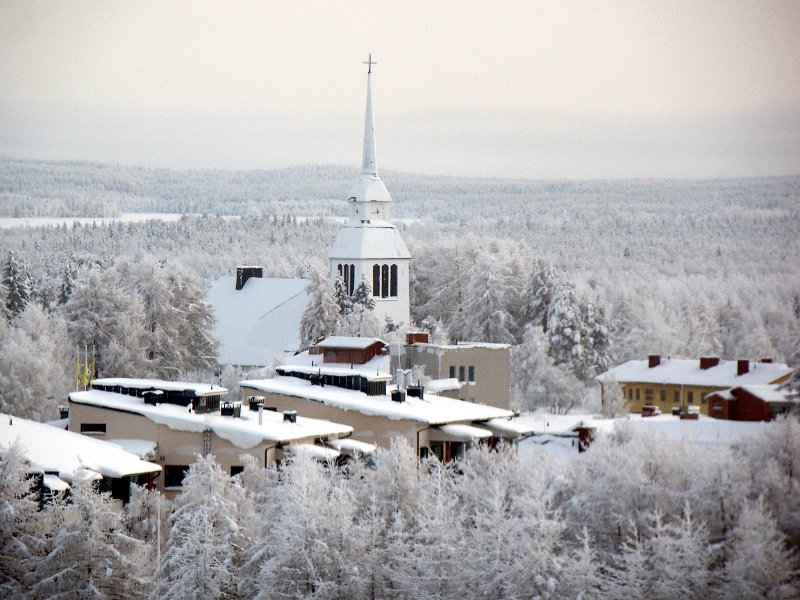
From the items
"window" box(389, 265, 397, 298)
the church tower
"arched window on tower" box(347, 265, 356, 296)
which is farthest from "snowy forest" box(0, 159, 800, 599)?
"arched window on tower" box(347, 265, 356, 296)

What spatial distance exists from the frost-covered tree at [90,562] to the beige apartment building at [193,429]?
7519 mm

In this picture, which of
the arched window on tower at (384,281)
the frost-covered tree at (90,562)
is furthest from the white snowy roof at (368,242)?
the frost-covered tree at (90,562)

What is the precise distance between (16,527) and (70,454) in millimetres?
6113

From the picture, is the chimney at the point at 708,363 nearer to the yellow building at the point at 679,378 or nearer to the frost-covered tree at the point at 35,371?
the yellow building at the point at 679,378

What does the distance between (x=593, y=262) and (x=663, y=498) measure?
4910 inches

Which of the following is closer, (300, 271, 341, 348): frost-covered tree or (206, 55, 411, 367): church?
(300, 271, 341, 348): frost-covered tree

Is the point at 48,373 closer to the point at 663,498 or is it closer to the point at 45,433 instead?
the point at 45,433

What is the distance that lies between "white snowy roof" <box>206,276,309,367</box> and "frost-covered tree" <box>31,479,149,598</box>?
49.8 metres

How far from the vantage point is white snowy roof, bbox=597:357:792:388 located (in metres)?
66.2

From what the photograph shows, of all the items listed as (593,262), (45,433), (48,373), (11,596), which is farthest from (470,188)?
(11,596)

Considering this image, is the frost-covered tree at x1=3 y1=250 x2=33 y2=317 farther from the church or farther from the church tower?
the church tower

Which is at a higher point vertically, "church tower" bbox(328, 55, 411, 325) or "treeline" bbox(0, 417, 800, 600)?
"church tower" bbox(328, 55, 411, 325)

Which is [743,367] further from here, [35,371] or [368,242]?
[368,242]

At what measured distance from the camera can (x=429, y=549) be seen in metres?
37.9
